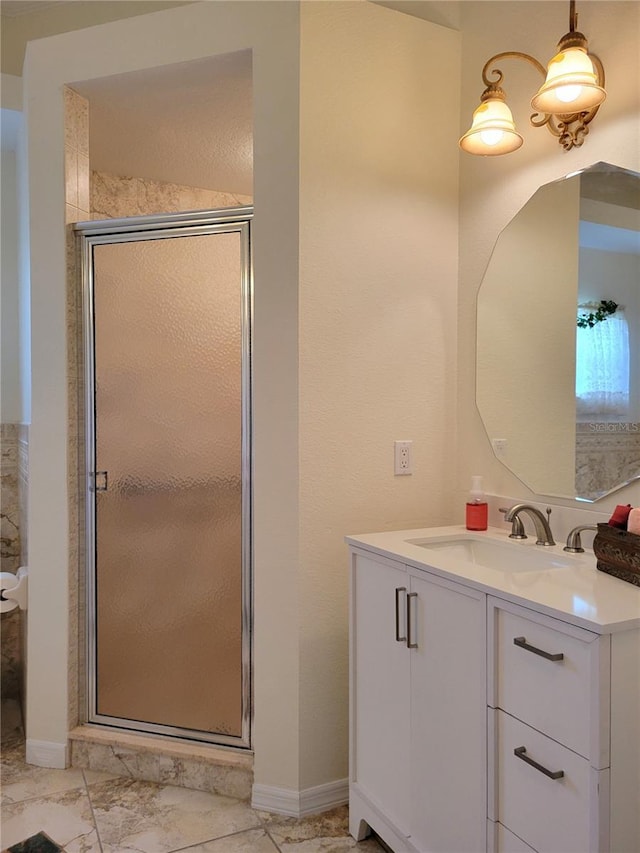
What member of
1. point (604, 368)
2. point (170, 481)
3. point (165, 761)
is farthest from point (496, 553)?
point (165, 761)

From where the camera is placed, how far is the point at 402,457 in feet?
7.44

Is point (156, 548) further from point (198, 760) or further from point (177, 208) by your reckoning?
point (177, 208)

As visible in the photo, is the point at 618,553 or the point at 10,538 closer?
the point at 618,553

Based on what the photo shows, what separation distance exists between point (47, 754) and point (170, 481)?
43.0 inches

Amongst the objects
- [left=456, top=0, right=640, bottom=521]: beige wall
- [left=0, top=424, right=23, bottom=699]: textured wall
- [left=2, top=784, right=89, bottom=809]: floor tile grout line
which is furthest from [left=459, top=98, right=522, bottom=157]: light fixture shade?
[left=2, top=784, right=89, bottom=809]: floor tile grout line

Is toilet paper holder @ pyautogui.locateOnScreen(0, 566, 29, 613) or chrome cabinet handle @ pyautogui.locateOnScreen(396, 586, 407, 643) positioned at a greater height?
chrome cabinet handle @ pyautogui.locateOnScreen(396, 586, 407, 643)

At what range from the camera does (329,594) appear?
2.16 meters

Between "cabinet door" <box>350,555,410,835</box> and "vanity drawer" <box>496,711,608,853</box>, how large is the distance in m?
0.37

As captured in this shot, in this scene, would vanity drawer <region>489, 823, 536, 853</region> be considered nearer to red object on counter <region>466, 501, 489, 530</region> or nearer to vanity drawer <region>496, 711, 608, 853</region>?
vanity drawer <region>496, 711, 608, 853</region>

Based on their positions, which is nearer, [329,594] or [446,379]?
[329,594]

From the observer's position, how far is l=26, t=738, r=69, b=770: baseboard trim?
2406mm

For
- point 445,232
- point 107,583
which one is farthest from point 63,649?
point 445,232

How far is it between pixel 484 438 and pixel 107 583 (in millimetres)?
1459

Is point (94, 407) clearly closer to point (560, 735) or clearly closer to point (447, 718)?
point (447, 718)
